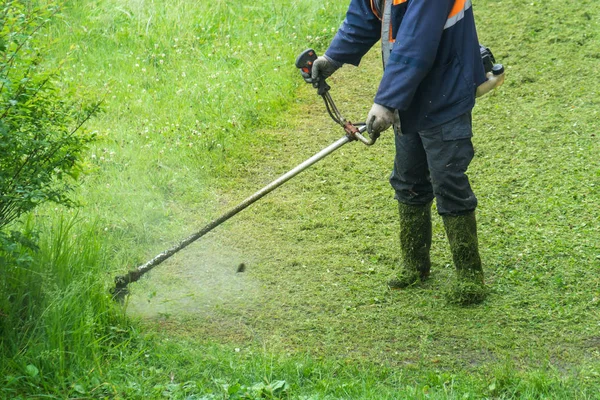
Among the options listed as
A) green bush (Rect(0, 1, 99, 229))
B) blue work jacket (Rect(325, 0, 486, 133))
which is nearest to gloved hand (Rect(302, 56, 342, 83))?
blue work jacket (Rect(325, 0, 486, 133))

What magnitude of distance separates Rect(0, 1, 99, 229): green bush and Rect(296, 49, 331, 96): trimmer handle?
1.24 meters

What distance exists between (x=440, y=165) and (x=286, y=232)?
58.8 inches

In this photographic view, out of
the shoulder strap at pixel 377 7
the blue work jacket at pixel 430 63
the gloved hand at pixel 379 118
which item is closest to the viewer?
the blue work jacket at pixel 430 63

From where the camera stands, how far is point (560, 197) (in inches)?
204

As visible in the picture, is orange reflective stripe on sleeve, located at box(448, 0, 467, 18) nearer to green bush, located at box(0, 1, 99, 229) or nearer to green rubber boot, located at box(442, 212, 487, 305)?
green rubber boot, located at box(442, 212, 487, 305)

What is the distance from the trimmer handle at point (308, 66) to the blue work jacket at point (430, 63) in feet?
1.38

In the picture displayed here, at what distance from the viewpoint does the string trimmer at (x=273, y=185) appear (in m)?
4.07

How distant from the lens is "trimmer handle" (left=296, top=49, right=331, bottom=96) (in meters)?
4.29

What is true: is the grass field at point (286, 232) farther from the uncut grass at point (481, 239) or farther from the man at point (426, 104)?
the man at point (426, 104)

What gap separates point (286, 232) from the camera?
5.16 metres

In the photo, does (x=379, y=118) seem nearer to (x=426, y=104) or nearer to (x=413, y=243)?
(x=426, y=104)

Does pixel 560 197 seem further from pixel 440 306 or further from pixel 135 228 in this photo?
pixel 135 228

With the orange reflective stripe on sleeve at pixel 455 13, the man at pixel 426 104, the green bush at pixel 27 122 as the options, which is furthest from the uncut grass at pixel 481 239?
the orange reflective stripe on sleeve at pixel 455 13

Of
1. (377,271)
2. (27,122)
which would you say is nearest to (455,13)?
(377,271)
